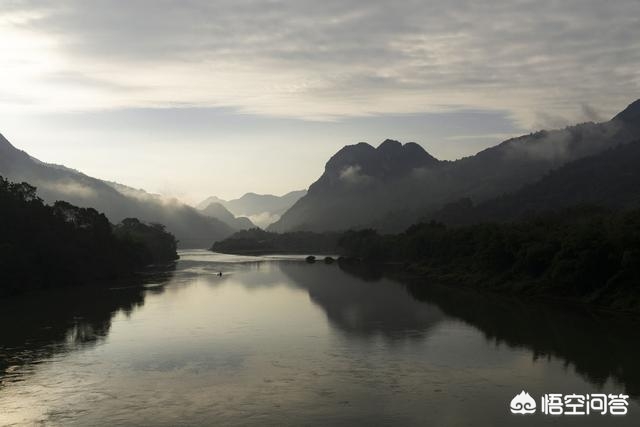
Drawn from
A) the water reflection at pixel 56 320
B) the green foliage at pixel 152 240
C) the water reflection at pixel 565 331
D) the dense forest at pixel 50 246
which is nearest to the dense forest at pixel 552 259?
the water reflection at pixel 565 331

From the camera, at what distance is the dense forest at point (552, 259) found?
209 ft

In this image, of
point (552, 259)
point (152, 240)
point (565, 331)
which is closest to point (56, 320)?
point (565, 331)

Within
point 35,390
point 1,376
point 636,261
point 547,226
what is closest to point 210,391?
point 35,390

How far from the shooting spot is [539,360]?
40844 mm

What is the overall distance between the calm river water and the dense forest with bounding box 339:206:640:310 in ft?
18.2

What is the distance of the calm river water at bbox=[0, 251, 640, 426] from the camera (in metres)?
28.7

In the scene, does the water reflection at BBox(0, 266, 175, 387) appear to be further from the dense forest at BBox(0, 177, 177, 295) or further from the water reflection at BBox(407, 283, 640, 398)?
the water reflection at BBox(407, 283, 640, 398)

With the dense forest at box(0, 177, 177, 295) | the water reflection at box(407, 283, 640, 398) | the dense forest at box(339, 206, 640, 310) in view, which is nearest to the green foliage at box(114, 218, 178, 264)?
the dense forest at box(0, 177, 177, 295)

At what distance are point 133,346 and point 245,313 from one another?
19.0 metres

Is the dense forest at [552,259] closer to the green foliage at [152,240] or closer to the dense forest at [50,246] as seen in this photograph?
the dense forest at [50,246]

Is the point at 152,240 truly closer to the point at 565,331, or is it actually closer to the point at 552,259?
the point at 552,259

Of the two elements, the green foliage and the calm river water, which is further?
the green foliage

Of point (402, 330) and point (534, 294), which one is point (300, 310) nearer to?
point (402, 330)

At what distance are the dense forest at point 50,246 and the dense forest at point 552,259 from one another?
56546 millimetres
